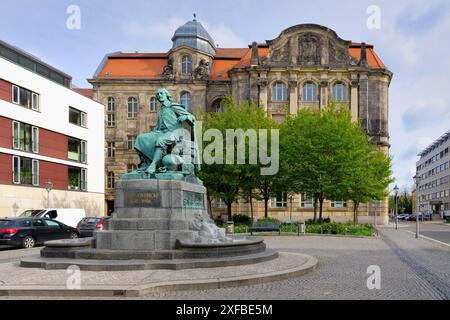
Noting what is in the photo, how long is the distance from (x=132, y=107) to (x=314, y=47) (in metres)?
22.1

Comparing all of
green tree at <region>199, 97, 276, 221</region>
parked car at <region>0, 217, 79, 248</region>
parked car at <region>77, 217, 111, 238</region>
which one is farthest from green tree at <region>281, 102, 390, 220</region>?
parked car at <region>0, 217, 79, 248</region>

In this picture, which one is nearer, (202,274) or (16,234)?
(202,274)

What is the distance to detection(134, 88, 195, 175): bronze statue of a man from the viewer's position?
14117 mm

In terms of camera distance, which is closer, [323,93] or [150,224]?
[150,224]

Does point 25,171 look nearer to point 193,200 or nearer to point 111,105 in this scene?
point 111,105

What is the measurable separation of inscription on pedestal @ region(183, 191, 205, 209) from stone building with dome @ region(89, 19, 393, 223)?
3302 centimetres

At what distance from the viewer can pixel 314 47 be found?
5103 centimetres

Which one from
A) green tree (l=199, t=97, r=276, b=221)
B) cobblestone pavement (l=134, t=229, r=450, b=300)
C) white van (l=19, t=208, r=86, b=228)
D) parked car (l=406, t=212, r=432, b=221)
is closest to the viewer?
cobblestone pavement (l=134, t=229, r=450, b=300)

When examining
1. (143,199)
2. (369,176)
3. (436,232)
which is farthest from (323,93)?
(143,199)

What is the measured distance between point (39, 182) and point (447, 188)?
86.2 metres

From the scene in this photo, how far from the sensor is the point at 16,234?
773 inches

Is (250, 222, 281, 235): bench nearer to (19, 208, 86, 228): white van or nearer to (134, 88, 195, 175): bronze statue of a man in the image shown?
(19, 208, 86, 228): white van

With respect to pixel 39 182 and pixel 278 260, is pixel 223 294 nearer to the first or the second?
pixel 278 260

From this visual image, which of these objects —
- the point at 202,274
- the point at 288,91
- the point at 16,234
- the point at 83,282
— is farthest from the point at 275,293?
the point at 288,91
